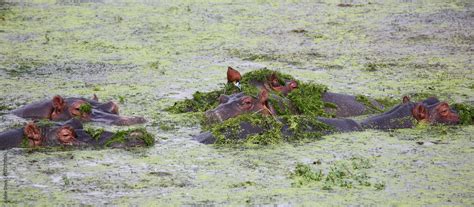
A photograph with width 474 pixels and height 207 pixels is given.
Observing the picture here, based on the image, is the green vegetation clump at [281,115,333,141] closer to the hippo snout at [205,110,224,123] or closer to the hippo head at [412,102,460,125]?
the hippo snout at [205,110,224,123]

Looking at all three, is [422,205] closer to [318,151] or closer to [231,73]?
[318,151]

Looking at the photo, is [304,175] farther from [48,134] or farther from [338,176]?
[48,134]

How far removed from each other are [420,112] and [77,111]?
1.97 metres

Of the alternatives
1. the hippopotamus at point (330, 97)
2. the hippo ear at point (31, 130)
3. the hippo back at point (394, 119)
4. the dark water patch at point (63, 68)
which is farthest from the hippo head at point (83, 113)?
the dark water patch at point (63, 68)

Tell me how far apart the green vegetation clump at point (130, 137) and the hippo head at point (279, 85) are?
3.32ft

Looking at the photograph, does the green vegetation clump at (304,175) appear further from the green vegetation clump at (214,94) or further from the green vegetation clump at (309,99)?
the green vegetation clump at (214,94)

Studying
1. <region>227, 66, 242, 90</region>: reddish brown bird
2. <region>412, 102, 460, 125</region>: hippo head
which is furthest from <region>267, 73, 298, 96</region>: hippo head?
<region>412, 102, 460, 125</region>: hippo head

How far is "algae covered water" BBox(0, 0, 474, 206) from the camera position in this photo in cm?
463

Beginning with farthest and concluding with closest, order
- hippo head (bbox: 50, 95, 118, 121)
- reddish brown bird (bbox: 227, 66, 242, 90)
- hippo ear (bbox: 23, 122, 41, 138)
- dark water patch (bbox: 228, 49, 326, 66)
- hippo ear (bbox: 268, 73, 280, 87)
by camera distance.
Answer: dark water patch (bbox: 228, 49, 326, 66) → hippo ear (bbox: 268, 73, 280, 87) → reddish brown bird (bbox: 227, 66, 242, 90) → hippo head (bbox: 50, 95, 118, 121) → hippo ear (bbox: 23, 122, 41, 138)

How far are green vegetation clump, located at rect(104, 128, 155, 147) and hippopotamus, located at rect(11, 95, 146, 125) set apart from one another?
1.46ft

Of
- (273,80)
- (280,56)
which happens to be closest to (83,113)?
(273,80)

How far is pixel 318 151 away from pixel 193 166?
0.70m

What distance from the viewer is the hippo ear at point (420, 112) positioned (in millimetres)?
5809

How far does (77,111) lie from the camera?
596cm
